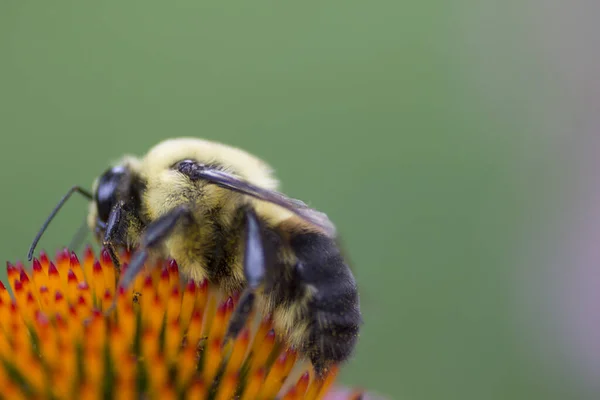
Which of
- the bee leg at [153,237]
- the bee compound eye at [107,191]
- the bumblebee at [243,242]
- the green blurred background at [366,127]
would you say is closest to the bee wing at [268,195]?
the bumblebee at [243,242]

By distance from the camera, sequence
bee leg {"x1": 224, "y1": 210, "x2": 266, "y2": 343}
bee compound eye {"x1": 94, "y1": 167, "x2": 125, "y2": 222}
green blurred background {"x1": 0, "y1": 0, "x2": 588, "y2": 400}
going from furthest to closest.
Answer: green blurred background {"x1": 0, "y1": 0, "x2": 588, "y2": 400}
bee compound eye {"x1": 94, "y1": 167, "x2": 125, "y2": 222}
bee leg {"x1": 224, "y1": 210, "x2": 266, "y2": 343}

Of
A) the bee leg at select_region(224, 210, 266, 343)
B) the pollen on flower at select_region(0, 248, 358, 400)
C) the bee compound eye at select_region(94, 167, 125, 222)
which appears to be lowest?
the pollen on flower at select_region(0, 248, 358, 400)

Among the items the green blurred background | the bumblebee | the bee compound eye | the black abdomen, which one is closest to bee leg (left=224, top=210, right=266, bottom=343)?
the bumblebee

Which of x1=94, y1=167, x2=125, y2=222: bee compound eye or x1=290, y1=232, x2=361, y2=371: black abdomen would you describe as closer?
x1=290, y1=232, x2=361, y2=371: black abdomen

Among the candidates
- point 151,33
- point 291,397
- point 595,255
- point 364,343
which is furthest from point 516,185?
point 291,397

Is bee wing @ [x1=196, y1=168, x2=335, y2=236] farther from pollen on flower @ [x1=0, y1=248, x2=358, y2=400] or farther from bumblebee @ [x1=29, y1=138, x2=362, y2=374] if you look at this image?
pollen on flower @ [x1=0, y1=248, x2=358, y2=400]

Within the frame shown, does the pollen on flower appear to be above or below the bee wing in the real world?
below

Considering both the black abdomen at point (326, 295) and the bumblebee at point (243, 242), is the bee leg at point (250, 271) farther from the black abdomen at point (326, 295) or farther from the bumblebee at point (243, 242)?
the black abdomen at point (326, 295)
